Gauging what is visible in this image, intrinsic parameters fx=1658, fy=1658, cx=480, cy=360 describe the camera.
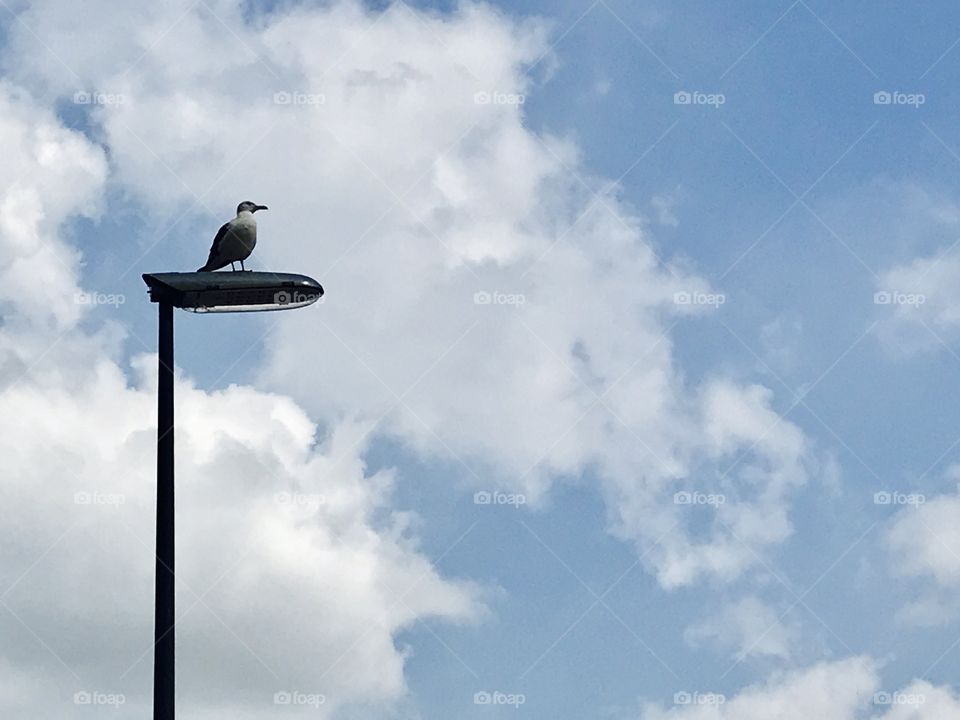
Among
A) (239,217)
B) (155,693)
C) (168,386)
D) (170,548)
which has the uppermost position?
(239,217)

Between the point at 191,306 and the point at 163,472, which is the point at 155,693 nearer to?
the point at 163,472

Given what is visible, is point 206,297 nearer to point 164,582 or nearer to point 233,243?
point 233,243

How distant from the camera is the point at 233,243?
15273mm

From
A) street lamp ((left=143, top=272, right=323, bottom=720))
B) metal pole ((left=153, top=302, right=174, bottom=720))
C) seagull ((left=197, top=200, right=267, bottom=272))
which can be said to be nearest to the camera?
metal pole ((left=153, top=302, right=174, bottom=720))

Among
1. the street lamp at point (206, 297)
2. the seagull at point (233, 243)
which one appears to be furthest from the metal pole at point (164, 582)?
the seagull at point (233, 243)

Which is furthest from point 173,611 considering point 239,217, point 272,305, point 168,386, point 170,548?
point 239,217

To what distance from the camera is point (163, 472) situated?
1351 centimetres

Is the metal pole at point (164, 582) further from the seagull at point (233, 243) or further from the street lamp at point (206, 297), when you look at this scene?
the seagull at point (233, 243)

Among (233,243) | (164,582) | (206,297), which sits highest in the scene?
(233,243)

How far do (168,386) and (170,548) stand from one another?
1.41 metres

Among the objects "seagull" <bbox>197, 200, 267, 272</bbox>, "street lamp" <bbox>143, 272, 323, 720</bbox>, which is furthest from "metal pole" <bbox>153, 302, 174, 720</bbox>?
"seagull" <bbox>197, 200, 267, 272</bbox>

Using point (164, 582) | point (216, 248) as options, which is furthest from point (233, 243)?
point (164, 582)

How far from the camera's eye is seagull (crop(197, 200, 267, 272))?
599 inches

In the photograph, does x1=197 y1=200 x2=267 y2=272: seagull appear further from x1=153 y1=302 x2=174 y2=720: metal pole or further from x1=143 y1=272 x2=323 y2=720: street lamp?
x1=153 y1=302 x2=174 y2=720: metal pole
